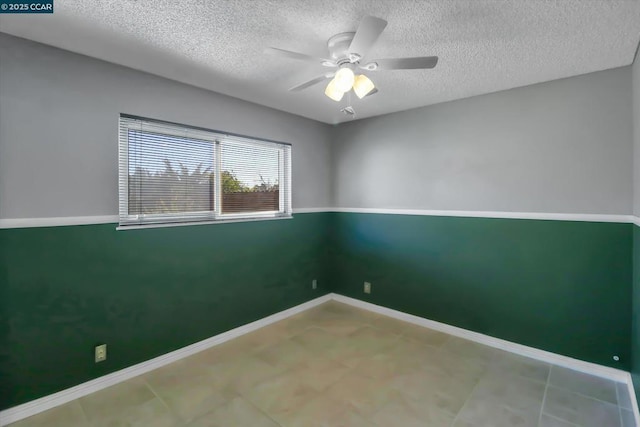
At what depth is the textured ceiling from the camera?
5.26 ft

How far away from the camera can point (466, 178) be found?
304cm

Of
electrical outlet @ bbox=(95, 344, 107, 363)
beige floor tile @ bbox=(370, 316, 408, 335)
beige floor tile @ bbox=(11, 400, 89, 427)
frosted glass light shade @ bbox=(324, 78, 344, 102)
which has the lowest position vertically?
beige floor tile @ bbox=(11, 400, 89, 427)

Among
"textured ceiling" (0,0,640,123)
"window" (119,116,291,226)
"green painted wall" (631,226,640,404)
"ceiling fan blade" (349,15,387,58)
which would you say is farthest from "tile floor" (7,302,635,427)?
"textured ceiling" (0,0,640,123)

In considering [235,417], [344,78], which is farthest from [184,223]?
[344,78]

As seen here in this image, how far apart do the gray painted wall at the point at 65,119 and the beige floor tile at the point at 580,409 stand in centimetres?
343

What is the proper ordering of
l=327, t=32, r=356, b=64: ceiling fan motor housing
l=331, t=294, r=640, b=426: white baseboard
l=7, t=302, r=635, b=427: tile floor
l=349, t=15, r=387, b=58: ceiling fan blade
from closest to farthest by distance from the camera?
l=349, t=15, r=387, b=58: ceiling fan blade
l=327, t=32, r=356, b=64: ceiling fan motor housing
l=7, t=302, r=635, b=427: tile floor
l=331, t=294, r=640, b=426: white baseboard

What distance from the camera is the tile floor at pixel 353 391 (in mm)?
Answer: 1928

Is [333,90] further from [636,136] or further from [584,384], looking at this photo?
[584,384]

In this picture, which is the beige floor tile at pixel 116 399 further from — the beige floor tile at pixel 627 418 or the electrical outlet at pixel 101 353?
the beige floor tile at pixel 627 418

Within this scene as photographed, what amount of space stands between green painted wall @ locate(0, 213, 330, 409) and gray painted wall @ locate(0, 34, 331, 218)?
0.21 metres

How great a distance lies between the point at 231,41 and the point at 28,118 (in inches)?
54.8

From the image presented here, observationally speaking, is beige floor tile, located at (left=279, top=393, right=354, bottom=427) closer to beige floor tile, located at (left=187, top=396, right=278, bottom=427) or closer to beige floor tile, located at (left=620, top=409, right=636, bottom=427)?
beige floor tile, located at (left=187, top=396, right=278, bottom=427)

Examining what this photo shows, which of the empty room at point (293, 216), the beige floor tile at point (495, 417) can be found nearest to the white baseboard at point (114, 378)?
the empty room at point (293, 216)

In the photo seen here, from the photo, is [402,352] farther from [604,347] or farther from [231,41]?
[231,41]
